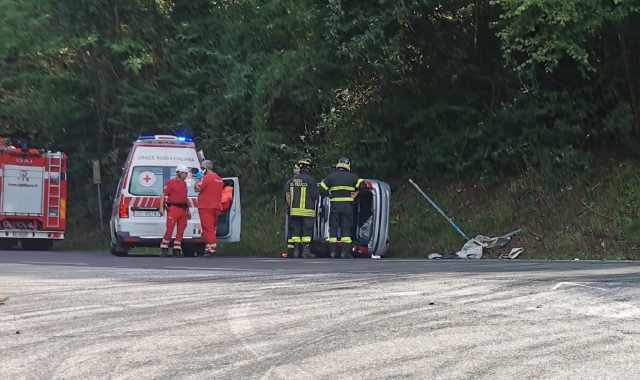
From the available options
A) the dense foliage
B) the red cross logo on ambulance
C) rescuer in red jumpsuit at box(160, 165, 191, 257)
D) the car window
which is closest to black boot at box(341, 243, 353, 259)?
rescuer in red jumpsuit at box(160, 165, 191, 257)

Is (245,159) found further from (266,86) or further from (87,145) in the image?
(87,145)

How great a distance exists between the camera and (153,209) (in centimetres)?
1861

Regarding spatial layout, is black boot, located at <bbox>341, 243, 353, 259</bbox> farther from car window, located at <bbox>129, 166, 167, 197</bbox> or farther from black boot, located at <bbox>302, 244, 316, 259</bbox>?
car window, located at <bbox>129, 166, 167, 197</bbox>

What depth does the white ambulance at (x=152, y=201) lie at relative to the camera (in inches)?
728

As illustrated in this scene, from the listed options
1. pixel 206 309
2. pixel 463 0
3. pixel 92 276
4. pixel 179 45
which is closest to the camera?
pixel 206 309

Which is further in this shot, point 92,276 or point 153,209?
point 153,209

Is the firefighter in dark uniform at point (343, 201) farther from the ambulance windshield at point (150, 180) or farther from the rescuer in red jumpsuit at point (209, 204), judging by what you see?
the ambulance windshield at point (150, 180)

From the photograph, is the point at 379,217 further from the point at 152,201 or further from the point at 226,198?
the point at 152,201

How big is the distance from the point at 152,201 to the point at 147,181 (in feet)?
1.36

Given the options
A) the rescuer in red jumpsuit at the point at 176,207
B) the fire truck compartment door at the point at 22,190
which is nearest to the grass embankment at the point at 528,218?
the rescuer in red jumpsuit at the point at 176,207

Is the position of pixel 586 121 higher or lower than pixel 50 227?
higher

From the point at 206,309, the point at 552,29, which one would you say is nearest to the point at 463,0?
the point at 552,29

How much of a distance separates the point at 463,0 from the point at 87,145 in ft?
44.0

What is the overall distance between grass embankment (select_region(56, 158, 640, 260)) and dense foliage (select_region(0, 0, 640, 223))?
54 centimetres
